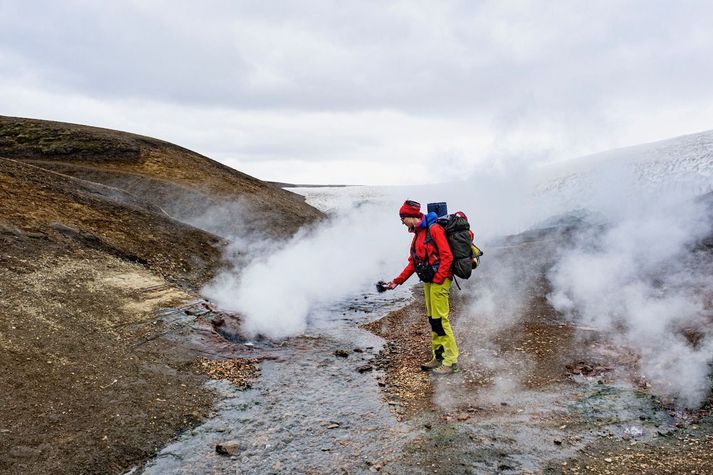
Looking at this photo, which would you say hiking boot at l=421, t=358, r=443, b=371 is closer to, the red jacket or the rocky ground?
the rocky ground

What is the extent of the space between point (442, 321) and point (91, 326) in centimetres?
517

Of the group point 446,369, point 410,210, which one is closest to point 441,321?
point 446,369

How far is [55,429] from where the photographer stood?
205 inches

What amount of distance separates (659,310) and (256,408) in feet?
21.2

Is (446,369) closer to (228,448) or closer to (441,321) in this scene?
(441,321)

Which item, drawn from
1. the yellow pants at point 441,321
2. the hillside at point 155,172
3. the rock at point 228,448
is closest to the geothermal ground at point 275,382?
the rock at point 228,448

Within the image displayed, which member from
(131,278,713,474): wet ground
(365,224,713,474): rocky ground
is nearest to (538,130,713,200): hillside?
(365,224,713,474): rocky ground

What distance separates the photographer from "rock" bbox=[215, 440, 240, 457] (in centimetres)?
510

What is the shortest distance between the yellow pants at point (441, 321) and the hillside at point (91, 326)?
311cm

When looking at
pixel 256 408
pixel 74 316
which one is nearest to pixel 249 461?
pixel 256 408

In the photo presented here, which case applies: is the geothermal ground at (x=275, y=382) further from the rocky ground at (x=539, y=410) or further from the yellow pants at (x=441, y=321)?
the yellow pants at (x=441, y=321)

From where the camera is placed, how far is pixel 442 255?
21.9 feet

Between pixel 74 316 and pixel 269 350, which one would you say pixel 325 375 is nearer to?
pixel 269 350

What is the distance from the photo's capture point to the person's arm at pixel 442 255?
21.9 ft
